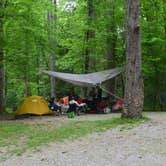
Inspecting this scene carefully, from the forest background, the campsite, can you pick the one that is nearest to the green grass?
the campsite

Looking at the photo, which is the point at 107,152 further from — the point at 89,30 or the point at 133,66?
the point at 89,30

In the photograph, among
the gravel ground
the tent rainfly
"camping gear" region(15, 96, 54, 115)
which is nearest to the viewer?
the gravel ground

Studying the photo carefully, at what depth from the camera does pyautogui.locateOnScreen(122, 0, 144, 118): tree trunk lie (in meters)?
11.4

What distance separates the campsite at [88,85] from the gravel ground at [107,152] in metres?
0.02

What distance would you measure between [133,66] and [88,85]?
16.3 feet

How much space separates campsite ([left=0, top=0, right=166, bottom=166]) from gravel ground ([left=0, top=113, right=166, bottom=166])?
0.02 m

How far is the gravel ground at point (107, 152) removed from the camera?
21.1ft

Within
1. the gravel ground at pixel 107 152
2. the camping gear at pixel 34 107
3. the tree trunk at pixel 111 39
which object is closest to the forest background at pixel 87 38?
the tree trunk at pixel 111 39

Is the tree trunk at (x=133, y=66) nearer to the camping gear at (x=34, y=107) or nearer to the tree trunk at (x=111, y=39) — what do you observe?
the camping gear at (x=34, y=107)

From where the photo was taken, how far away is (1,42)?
15477 mm

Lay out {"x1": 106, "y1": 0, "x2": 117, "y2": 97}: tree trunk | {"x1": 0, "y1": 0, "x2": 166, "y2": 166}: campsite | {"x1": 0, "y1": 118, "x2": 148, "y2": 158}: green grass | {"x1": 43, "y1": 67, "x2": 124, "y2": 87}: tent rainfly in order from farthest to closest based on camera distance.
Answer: {"x1": 106, "y1": 0, "x2": 117, "y2": 97}: tree trunk
{"x1": 43, "y1": 67, "x2": 124, "y2": 87}: tent rainfly
{"x1": 0, "y1": 118, "x2": 148, "y2": 158}: green grass
{"x1": 0, "y1": 0, "x2": 166, "y2": 166}: campsite

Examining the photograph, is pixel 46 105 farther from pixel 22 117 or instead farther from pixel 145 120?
pixel 145 120

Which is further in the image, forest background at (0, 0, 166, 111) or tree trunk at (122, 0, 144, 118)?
forest background at (0, 0, 166, 111)

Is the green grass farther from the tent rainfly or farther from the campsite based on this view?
the tent rainfly
